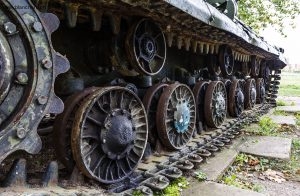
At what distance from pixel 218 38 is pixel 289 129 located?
10.7ft

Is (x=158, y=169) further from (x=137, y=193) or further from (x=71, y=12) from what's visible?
(x=71, y=12)

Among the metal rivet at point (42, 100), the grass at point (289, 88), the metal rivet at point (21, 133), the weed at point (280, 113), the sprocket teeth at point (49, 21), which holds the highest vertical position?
the sprocket teeth at point (49, 21)

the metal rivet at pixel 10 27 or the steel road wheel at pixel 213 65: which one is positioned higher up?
the metal rivet at pixel 10 27

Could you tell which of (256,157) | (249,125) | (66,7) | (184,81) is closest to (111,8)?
(66,7)

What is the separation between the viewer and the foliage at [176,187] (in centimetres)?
325

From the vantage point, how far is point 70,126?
2.73 m

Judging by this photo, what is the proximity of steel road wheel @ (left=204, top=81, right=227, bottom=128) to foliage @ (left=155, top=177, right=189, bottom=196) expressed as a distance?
1864 millimetres

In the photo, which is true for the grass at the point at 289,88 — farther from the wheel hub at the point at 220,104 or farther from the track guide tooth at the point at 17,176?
the track guide tooth at the point at 17,176

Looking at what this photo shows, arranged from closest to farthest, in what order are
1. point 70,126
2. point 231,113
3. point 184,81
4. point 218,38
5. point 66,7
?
point 66,7, point 70,126, point 218,38, point 184,81, point 231,113

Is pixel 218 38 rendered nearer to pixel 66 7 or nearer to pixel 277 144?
pixel 277 144

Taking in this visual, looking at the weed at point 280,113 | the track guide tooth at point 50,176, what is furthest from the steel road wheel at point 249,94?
the track guide tooth at point 50,176

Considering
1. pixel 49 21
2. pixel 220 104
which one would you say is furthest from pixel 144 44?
pixel 220 104

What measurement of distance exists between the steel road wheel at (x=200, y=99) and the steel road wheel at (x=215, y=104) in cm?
9

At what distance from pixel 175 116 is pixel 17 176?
7.20ft
